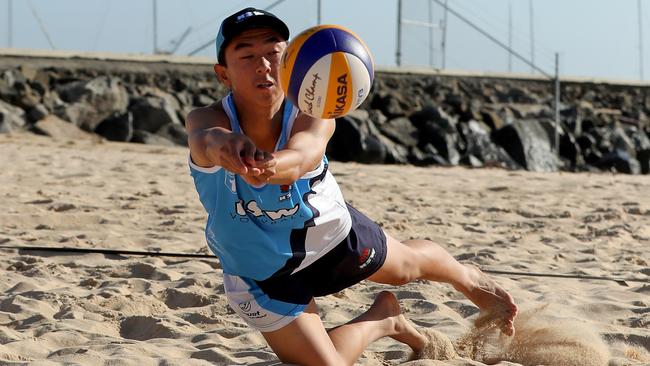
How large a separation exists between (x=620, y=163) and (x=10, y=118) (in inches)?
403

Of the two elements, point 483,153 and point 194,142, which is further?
point 483,153

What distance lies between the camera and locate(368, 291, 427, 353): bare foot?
11.4 ft

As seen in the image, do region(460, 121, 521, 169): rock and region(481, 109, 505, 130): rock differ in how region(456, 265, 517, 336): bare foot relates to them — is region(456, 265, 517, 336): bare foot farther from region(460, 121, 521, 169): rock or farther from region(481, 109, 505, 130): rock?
region(481, 109, 505, 130): rock

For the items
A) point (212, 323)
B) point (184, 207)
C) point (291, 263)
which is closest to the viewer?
point (291, 263)

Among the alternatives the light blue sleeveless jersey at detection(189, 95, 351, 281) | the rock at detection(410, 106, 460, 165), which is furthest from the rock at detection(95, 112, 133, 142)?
the light blue sleeveless jersey at detection(189, 95, 351, 281)

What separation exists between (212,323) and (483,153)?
1239cm

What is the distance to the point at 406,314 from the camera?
430 centimetres

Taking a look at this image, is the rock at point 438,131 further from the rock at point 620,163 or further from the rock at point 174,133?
the rock at point 174,133

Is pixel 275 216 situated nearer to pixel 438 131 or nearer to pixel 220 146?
pixel 220 146

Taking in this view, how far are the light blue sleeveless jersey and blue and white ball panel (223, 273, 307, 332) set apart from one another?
0.16 ft

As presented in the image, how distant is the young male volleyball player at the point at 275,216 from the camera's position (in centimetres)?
303

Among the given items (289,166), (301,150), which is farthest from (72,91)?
(289,166)

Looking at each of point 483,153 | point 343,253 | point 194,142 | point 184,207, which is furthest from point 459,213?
point 483,153

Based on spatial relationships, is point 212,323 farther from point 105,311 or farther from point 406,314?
point 406,314
